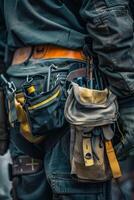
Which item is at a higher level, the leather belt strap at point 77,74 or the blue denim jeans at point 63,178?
the leather belt strap at point 77,74

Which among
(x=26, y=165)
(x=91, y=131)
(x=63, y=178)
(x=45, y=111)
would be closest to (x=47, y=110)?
(x=45, y=111)

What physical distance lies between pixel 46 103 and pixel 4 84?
47cm

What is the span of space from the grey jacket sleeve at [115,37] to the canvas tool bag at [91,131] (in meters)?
0.11

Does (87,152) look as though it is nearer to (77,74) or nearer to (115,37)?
(77,74)

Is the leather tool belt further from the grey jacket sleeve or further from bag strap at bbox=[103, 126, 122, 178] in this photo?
the grey jacket sleeve

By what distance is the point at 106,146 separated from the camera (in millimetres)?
2660

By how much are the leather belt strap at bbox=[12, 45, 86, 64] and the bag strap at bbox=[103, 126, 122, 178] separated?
1.35 ft

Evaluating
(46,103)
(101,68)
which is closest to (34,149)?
(46,103)

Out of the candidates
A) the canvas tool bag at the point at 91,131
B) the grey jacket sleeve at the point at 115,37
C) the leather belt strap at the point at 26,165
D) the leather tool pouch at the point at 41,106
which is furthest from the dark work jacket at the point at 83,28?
the leather belt strap at the point at 26,165

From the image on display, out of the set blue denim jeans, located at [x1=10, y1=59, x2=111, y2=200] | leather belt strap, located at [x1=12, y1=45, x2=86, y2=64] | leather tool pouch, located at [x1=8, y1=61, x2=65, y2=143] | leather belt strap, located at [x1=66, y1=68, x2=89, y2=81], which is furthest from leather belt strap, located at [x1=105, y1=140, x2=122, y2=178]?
leather belt strap, located at [x1=12, y1=45, x2=86, y2=64]

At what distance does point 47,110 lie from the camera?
267 cm

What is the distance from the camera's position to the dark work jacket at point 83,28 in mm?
2584

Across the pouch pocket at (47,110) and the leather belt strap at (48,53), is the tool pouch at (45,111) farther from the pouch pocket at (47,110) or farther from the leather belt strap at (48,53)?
the leather belt strap at (48,53)

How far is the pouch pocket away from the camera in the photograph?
105 inches
